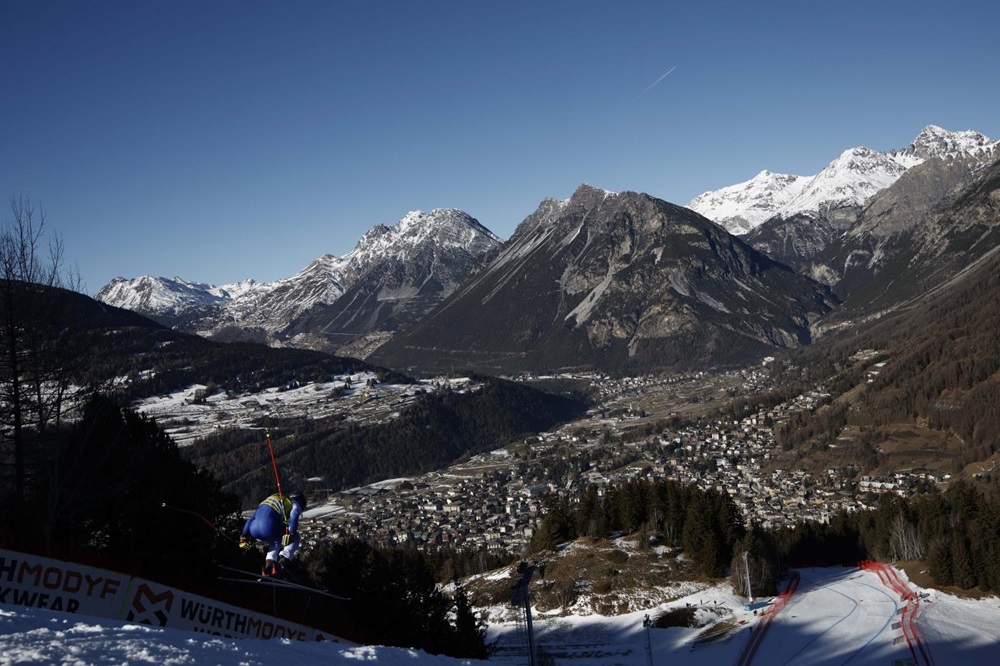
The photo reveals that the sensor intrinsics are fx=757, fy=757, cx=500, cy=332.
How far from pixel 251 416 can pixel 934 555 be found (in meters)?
174

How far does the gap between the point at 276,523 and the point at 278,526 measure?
0.30 feet

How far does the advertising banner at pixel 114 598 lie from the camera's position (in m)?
15.8

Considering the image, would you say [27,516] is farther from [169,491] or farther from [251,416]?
[251,416]

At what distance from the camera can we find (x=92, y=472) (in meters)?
25.0

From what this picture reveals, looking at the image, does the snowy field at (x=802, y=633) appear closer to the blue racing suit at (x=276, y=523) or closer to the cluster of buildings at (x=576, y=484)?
the blue racing suit at (x=276, y=523)

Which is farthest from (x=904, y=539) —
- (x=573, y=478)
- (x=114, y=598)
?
(x=573, y=478)

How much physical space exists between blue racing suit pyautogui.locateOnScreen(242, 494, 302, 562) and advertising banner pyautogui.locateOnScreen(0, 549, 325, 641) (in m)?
2.23

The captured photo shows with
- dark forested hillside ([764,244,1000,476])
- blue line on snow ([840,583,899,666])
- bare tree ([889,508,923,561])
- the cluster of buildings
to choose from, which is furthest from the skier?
dark forested hillside ([764,244,1000,476])

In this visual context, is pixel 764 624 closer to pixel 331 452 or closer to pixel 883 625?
pixel 883 625

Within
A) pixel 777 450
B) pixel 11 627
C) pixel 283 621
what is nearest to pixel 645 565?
pixel 283 621

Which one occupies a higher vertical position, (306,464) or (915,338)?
(915,338)

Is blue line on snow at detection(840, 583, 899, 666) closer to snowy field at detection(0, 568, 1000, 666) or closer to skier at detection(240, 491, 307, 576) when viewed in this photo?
snowy field at detection(0, 568, 1000, 666)

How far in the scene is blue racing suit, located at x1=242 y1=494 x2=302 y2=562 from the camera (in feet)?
56.9

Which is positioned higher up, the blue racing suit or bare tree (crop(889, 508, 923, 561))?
the blue racing suit
